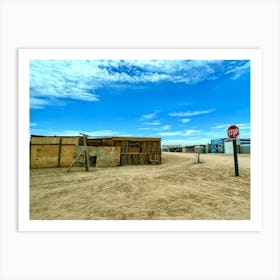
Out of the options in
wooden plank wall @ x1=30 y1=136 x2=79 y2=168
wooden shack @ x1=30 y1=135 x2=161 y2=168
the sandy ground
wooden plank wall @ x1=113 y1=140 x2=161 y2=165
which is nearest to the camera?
the sandy ground

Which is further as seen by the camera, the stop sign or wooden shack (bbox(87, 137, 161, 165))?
wooden shack (bbox(87, 137, 161, 165))

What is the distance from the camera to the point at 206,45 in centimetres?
279

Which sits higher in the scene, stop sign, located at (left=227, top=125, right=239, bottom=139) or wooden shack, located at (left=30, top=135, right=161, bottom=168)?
stop sign, located at (left=227, top=125, right=239, bottom=139)

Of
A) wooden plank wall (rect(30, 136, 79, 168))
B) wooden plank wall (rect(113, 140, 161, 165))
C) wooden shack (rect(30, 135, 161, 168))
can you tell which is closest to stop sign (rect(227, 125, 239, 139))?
wooden shack (rect(30, 135, 161, 168))

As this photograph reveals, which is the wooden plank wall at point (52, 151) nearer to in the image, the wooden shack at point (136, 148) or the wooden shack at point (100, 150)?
the wooden shack at point (100, 150)

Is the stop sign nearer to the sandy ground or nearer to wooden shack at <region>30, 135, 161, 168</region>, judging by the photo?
the sandy ground

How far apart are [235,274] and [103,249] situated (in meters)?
1.68

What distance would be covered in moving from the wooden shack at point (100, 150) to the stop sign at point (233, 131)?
4190 millimetres

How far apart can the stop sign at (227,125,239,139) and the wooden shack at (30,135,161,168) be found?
4190 mm

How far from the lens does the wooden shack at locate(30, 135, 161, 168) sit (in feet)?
21.3

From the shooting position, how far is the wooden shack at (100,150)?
6496mm

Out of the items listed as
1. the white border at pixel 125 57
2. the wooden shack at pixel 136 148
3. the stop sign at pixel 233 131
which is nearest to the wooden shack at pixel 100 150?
the wooden shack at pixel 136 148
